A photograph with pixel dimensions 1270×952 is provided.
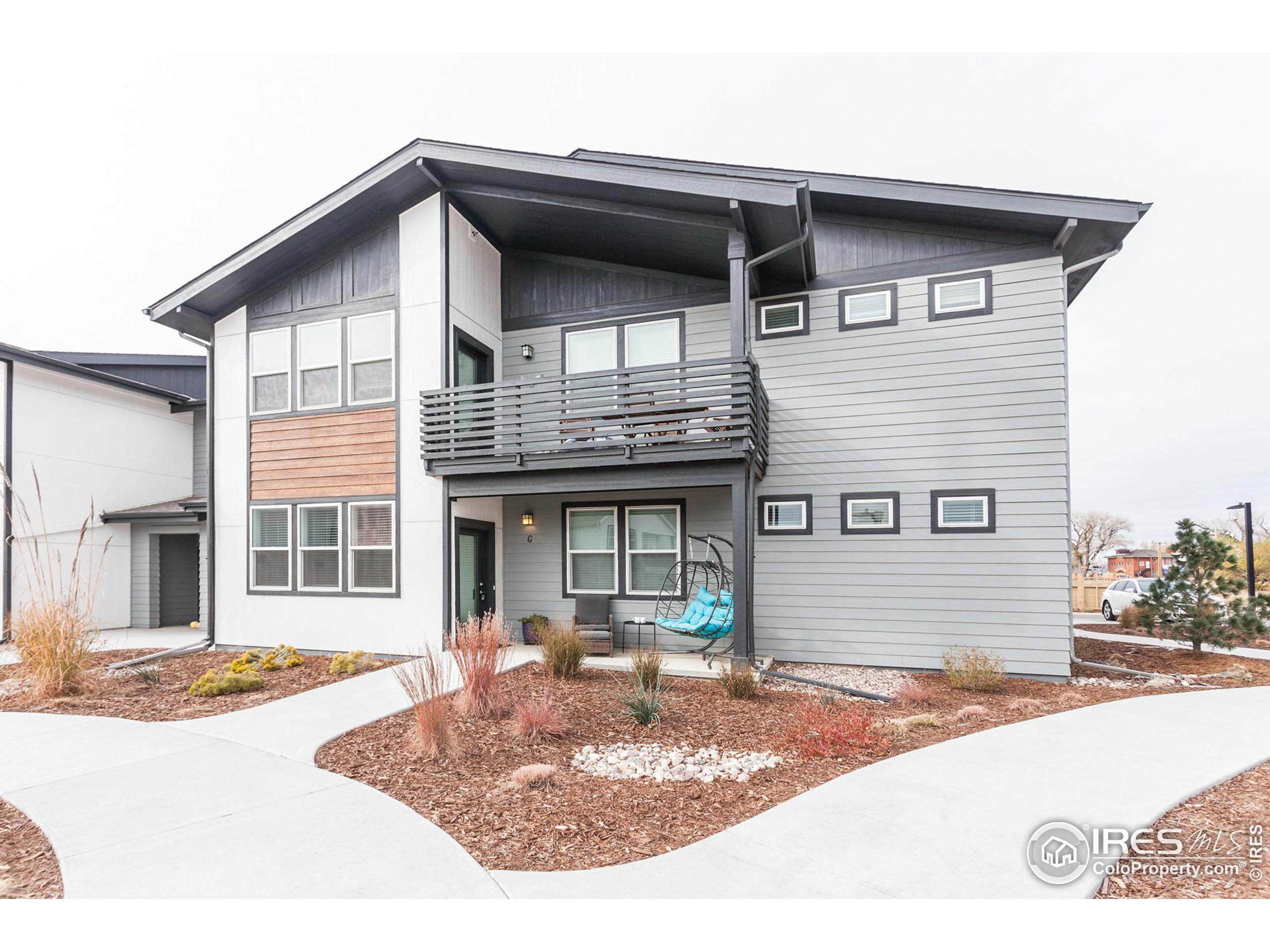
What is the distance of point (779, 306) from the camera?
365 inches

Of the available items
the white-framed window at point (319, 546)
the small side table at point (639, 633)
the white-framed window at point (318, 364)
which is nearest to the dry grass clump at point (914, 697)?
the small side table at point (639, 633)

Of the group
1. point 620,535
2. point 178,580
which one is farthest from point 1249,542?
point 178,580

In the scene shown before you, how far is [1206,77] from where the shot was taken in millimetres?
7035

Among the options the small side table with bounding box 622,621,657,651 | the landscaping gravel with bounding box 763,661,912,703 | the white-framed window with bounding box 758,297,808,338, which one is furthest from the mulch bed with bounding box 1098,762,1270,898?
the white-framed window with bounding box 758,297,808,338

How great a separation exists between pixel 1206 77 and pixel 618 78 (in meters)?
6.23

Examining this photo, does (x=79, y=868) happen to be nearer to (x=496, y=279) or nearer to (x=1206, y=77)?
(x=496, y=279)

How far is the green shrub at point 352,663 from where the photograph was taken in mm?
7906

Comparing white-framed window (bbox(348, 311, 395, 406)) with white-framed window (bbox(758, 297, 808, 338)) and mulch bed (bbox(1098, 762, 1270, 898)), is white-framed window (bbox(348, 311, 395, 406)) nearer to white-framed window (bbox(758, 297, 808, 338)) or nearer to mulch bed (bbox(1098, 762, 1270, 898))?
white-framed window (bbox(758, 297, 808, 338))

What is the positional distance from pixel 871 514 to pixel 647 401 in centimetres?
329

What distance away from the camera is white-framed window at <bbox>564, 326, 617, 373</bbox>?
32.9ft

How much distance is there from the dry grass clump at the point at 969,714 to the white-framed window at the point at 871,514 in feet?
9.59

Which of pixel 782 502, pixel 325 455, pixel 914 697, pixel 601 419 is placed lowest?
pixel 914 697

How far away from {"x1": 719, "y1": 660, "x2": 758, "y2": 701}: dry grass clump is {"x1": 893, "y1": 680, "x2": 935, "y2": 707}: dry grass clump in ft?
4.68

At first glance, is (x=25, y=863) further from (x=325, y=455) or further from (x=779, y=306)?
(x=779, y=306)
